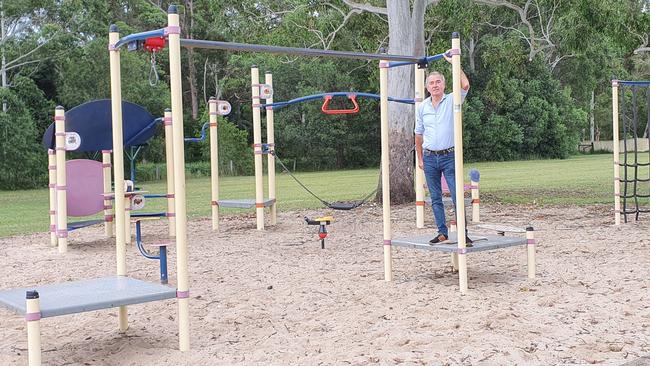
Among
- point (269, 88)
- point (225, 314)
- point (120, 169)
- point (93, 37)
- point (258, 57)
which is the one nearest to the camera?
point (120, 169)

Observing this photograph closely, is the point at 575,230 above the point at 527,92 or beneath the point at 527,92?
beneath

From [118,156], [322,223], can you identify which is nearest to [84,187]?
[322,223]

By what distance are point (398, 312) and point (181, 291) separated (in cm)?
175

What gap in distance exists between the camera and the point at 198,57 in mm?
47844

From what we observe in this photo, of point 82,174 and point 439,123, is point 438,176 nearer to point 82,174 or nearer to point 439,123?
point 439,123

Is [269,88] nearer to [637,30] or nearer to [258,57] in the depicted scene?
[637,30]

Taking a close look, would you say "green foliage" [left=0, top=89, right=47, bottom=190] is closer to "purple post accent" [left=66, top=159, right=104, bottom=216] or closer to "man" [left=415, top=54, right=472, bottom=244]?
"purple post accent" [left=66, top=159, right=104, bottom=216]

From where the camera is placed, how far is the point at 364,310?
A: 19.2ft

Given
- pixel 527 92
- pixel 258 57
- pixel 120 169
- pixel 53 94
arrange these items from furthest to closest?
pixel 527 92
pixel 258 57
pixel 53 94
pixel 120 169

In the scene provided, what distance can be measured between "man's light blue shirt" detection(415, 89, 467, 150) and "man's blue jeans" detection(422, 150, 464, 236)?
3.9 inches

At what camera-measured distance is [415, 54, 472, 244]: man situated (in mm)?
6758

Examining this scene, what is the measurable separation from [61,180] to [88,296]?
5572mm

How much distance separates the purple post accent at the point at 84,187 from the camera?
10.6m

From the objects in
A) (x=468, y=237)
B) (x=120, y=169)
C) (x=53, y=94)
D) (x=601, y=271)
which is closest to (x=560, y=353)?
(x=468, y=237)
